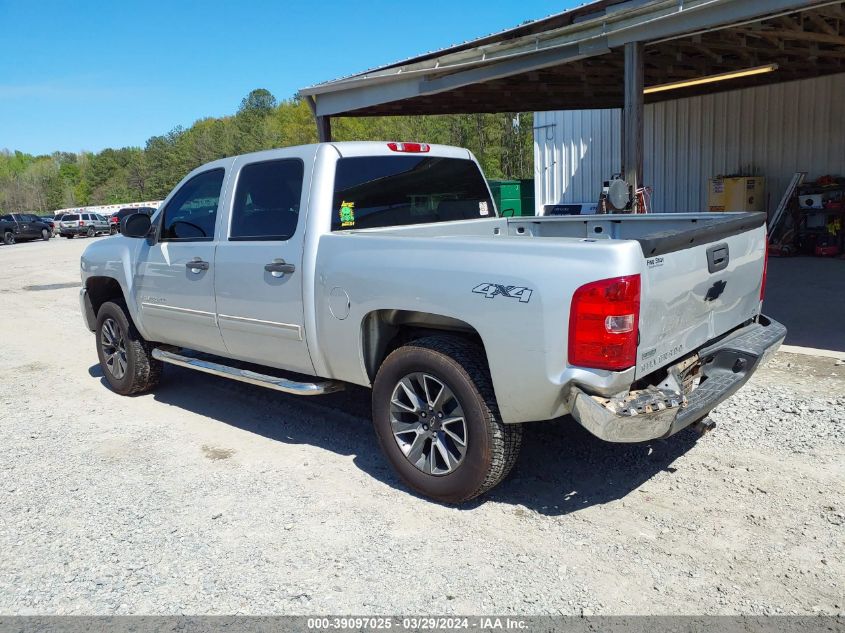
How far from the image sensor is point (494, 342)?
11.6 feet

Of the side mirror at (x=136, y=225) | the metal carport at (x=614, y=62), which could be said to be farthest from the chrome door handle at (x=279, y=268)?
the metal carport at (x=614, y=62)

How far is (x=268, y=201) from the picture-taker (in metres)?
4.93

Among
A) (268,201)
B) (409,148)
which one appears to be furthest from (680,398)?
(268,201)

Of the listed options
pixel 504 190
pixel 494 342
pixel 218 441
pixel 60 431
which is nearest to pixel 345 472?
pixel 218 441

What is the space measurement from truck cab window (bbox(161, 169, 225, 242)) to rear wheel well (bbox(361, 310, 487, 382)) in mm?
1762

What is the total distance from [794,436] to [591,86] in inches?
412

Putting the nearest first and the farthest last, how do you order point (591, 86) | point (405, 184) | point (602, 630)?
point (602, 630), point (405, 184), point (591, 86)

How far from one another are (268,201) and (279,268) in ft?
2.02

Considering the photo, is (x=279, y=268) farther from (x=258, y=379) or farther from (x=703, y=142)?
(x=703, y=142)

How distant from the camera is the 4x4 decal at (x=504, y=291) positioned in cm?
341

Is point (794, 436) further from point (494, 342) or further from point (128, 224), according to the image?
point (128, 224)

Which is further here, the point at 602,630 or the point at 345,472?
the point at 345,472

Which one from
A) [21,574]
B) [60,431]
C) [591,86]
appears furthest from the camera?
[591,86]

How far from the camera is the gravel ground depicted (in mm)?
3156
